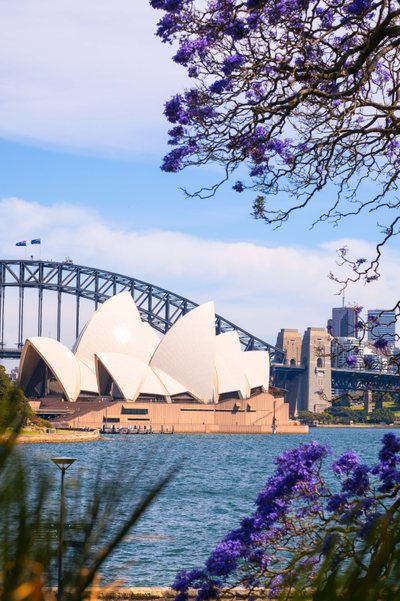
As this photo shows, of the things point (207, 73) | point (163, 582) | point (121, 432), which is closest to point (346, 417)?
point (121, 432)

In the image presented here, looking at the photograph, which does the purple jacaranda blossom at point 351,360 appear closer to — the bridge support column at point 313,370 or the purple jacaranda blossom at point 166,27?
the purple jacaranda blossom at point 166,27

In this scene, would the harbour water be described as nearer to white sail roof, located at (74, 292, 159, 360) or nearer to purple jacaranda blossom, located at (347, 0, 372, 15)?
purple jacaranda blossom, located at (347, 0, 372, 15)

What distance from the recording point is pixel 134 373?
9662 cm

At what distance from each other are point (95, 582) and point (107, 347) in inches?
3689

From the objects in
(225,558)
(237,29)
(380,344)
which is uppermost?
(237,29)

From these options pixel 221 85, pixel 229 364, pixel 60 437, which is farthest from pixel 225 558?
pixel 229 364

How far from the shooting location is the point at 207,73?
8469 millimetres

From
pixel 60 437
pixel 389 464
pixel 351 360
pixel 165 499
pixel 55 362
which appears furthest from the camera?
pixel 55 362

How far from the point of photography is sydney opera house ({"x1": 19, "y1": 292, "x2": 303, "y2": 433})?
9325 centimetres

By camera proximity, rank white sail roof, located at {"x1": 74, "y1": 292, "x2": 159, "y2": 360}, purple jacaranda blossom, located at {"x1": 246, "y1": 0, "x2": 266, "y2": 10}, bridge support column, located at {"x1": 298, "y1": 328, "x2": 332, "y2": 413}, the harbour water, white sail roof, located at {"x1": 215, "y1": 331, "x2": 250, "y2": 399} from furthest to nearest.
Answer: bridge support column, located at {"x1": 298, "y1": 328, "x2": 332, "y2": 413} → white sail roof, located at {"x1": 215, "y1": 331, "x2": 250, "y2": 399} → white sail roof, located at {"x1": 74, "y1": 292, "x2": 159, "y2": 360} → purple jacaranda blossom, located at {"x1": 246, "y1": 0, "x2": 266, "y2": 10} → the harbour water

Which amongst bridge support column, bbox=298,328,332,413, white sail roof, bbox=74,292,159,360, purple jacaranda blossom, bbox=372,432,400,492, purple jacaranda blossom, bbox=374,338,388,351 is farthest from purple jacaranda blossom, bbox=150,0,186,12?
bridge support column, bbox=298,328,332,413

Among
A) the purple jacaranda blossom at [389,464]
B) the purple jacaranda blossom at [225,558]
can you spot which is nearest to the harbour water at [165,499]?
the purple jacaranda blossom at [225,558]

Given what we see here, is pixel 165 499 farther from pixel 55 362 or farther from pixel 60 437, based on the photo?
pixel 55 362

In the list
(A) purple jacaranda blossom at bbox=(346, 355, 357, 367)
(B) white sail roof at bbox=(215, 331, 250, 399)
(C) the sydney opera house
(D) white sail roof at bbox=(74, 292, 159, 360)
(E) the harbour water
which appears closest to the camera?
(E) the harbour water
